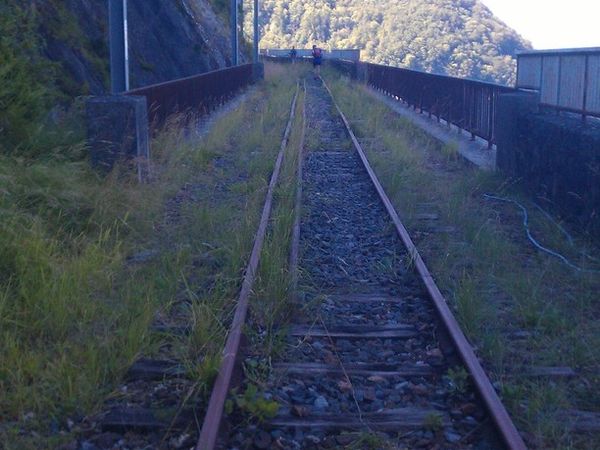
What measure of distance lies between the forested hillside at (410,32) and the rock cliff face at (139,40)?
8517mm

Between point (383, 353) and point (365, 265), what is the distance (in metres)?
2.55

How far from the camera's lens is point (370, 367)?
6.33m

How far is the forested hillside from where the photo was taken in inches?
2000

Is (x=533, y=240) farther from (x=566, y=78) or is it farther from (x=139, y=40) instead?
(x=139, y=40)

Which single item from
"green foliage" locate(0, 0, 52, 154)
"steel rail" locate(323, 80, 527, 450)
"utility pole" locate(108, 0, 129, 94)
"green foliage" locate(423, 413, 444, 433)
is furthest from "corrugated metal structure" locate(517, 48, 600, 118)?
"green foliage" locate(423, 413, 444, 433)

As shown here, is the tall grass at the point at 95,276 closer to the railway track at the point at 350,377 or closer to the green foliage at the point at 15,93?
the railway track at the point at 350,377

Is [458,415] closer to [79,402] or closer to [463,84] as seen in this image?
[79,402]

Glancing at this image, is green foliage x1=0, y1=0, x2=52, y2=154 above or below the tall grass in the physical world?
above

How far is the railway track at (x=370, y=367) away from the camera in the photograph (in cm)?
526

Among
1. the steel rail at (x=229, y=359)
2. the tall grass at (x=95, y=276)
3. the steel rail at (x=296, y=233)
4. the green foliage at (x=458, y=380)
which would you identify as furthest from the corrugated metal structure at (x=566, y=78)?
the green foliage at (x=458, y=380)

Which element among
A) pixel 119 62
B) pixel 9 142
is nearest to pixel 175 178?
pixel 119 62

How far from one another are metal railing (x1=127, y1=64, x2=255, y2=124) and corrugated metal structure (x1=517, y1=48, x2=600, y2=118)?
19.9 feet

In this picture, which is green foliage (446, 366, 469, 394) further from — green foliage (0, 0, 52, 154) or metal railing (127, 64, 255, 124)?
metal railing (127, 64, 255, 124)

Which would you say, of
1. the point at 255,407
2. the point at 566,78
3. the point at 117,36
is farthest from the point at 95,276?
the point at 566,78
